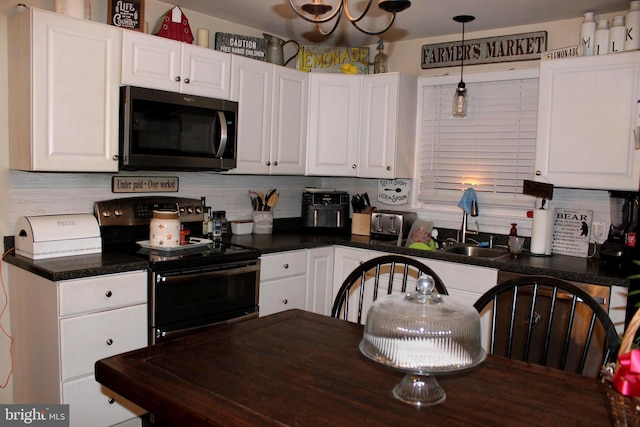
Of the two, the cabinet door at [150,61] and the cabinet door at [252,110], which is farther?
the cabinet door at [252,110]

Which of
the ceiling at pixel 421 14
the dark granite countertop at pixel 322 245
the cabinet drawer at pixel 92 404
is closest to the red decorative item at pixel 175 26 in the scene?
the ceiling at pixel 421 14

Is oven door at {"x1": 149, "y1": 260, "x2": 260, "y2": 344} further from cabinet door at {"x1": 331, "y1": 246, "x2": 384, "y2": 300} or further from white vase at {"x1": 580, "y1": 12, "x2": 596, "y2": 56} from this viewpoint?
white vase at {"x1": 580, "y1": 12, "x2": 596, "y2": 56}

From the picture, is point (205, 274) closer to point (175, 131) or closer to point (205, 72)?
point (175, 131)

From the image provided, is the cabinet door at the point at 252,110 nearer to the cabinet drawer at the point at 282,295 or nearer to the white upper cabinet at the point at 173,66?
the white upper cabinet at the point at 173,66

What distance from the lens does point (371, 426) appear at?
3.69ft

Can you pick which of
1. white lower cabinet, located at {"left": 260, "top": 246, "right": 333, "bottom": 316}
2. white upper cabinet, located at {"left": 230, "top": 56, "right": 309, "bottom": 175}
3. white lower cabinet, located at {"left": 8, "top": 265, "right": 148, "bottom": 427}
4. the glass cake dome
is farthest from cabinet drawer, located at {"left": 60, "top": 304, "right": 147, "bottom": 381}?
the glass cake dome

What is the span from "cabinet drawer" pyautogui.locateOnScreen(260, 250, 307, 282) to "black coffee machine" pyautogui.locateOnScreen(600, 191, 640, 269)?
1784 millimetres

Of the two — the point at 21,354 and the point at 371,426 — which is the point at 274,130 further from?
the point at 371,426

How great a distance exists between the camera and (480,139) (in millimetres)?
3727

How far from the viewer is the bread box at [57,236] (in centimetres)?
258

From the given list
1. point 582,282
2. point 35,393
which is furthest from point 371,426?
point 35,393

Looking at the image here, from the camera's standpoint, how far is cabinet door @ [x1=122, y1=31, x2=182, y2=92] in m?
2.80

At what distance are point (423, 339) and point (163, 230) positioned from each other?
2.06m

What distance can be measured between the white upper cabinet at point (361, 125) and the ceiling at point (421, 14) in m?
0.34
